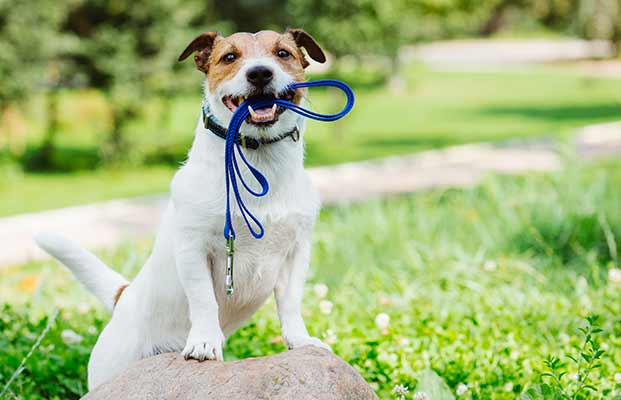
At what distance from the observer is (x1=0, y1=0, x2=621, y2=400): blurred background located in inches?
155

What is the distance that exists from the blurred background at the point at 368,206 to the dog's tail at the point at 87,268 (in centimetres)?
31

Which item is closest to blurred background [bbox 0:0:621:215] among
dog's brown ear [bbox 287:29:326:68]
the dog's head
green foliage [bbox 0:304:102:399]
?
green foliage [bbox 0:304:102:399]

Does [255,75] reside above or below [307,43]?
below

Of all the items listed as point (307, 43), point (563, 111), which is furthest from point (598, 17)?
point (307, 43)

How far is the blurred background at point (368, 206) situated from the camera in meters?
3.95

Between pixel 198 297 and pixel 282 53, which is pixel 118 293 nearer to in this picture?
pixel 198 297

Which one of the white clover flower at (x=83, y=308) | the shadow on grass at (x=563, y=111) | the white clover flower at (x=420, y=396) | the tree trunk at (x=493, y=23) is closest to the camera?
the white clover flower at (x=420, y=396)

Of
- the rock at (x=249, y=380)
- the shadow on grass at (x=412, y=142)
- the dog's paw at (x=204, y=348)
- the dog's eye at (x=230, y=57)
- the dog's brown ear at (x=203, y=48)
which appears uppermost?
the dog's brown ear at (x=203, y=48)

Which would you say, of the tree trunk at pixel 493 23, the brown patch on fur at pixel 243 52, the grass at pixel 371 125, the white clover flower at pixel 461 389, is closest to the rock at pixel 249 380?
the white clover flower at pixel 461 389

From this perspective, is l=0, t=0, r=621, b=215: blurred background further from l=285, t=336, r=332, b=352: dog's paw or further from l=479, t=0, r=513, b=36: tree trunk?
l=479, t=0, r=513, b=36: tree trunk

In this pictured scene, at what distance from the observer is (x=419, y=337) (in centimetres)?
421

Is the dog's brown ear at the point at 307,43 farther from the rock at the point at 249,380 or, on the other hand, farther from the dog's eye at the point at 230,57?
the rock at the point at 249,380

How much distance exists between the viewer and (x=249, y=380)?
270cm

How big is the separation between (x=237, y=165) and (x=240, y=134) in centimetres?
11
